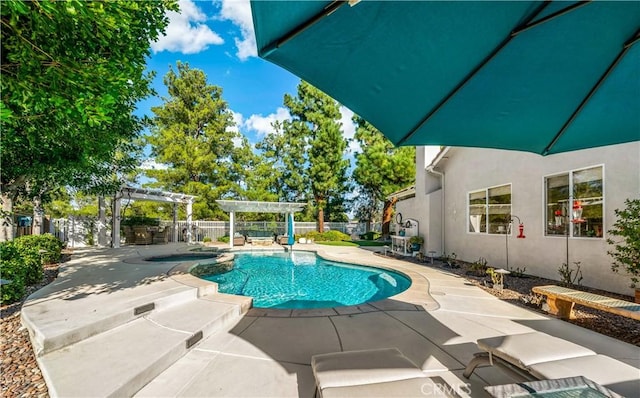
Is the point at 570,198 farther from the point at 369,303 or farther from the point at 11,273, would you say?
the point at 11,273

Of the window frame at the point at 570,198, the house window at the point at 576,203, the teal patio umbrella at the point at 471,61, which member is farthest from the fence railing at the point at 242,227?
the teal patio umbrella at the point at 471,61

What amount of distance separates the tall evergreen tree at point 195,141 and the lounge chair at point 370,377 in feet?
65.0

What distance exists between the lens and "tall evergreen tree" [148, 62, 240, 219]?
19.7 metres

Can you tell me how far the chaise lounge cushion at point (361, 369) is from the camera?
1.91 m

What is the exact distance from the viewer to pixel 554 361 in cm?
217

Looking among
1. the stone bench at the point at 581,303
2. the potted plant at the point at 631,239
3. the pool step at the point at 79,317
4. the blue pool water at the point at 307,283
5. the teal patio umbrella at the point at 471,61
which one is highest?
the teal patio umbrella at the point at 471,61

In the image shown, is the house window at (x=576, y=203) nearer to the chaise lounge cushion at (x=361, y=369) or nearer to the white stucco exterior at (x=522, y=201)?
the white stucco exterior at (x=522, y=201)

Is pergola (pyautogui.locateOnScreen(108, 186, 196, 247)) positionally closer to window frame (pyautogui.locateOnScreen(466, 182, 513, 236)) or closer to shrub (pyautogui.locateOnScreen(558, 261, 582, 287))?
window frame (pyautogui.locateOnScreen(466, 182, 513, 236))

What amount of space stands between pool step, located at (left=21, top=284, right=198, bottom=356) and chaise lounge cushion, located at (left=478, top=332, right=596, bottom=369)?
4.44 meters

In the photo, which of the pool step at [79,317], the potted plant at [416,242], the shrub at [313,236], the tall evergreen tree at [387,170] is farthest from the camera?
the shrub at [313,236]

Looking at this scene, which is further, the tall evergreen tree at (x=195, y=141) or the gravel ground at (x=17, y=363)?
the tall evergreen tree at (x=195, y=141)

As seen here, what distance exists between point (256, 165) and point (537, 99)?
22.5 m

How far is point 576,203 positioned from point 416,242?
19.0 feet

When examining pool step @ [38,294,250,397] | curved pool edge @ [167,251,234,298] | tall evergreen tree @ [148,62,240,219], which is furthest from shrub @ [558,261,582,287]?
tall evergreen tree @ [148,62,240,219]
